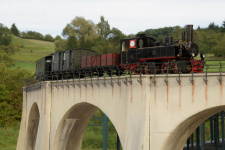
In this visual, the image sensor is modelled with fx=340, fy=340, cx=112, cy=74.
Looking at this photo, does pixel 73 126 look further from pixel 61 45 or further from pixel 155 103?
pixel 61 45

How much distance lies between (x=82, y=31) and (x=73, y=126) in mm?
58640

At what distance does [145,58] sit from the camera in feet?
77.9

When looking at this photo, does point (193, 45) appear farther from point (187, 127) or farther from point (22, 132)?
point (22, 132)

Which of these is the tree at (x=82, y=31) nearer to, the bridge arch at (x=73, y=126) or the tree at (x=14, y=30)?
the bridge arch at (x=73, y=126)

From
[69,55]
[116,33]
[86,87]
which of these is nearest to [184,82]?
[86,87]

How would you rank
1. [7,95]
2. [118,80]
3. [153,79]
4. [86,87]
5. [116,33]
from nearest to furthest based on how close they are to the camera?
[153,79] → [118,80] → [86,87] → [7,95] → [116,33]

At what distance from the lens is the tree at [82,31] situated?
3406 inches

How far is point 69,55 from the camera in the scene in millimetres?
33500

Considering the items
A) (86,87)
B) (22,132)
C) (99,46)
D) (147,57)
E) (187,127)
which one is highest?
(99,46)

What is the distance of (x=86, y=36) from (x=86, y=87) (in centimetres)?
6208

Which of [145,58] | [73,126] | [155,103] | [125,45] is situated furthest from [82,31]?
[155,103]

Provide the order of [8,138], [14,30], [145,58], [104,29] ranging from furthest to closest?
[14,30] → [104,29] → [8,138] → [145,58]

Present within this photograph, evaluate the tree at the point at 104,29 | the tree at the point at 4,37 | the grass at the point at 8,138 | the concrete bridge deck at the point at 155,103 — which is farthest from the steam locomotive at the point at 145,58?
the tree at the point at 4,37

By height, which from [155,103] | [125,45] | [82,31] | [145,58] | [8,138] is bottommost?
[8,138]
